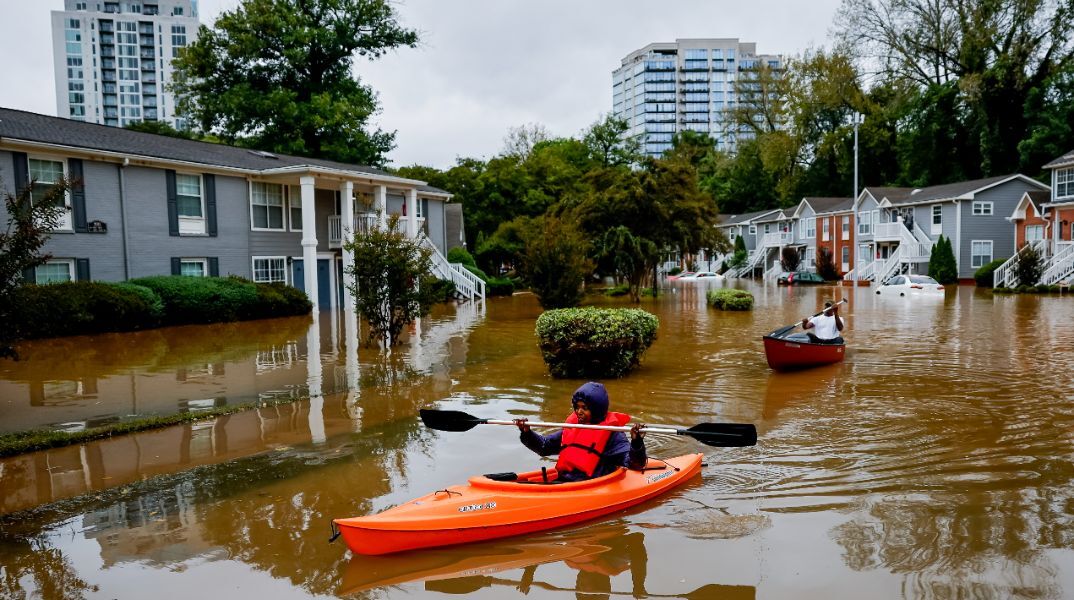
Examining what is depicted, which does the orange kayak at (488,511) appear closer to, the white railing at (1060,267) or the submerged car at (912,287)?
the submerged car at (912,287)

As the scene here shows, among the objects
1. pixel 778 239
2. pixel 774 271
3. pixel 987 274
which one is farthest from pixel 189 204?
pixel 774 271

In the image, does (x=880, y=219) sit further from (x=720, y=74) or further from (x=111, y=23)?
(x=111, y=23)

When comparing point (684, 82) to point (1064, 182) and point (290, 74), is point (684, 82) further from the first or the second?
point (290, 74)

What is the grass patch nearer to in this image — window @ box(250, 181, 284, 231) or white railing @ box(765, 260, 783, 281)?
window @ box(250, 181, 284, 231)

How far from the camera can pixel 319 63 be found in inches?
1783

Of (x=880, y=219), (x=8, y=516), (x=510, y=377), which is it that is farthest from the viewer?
(x=880, y=219)

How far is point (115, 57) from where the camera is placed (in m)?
139

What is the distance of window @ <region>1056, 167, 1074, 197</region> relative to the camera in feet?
137

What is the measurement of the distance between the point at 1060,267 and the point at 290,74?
4361cm

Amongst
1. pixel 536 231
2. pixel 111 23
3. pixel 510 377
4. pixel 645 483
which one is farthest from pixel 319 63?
pixel 111 23

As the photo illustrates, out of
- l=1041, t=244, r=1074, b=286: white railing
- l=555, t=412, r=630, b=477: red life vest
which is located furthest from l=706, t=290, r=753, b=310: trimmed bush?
l=555, t=412, r=630, b=477: red life vest

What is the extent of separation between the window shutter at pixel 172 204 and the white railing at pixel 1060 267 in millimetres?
40330

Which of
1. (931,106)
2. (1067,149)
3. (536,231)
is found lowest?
(536,231)

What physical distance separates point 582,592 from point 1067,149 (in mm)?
58515
